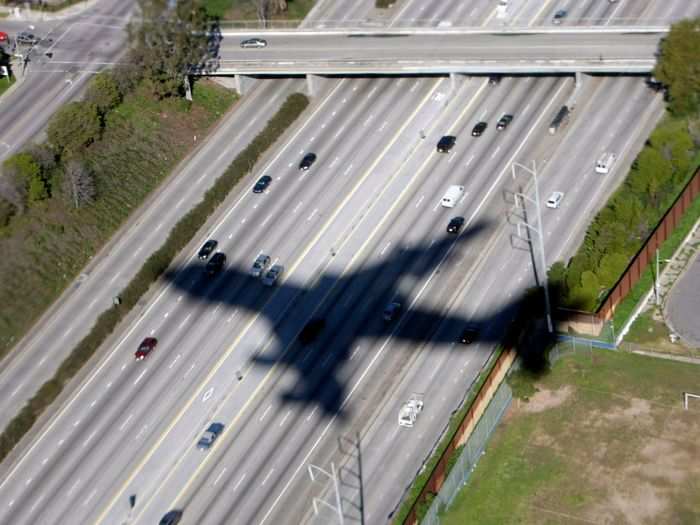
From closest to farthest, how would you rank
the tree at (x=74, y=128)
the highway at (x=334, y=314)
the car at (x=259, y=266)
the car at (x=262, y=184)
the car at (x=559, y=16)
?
the highway at (x=334, y=314) → the car at (x=259, y=266) → the tree at (x=74, y=128) → the car at (x=262, y=184) → the car at (x=559, y=16)

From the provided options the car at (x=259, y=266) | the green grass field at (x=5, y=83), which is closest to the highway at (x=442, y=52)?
the green grass field at (x=5, y=83)

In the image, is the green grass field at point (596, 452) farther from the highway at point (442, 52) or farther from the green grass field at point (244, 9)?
the green grass field at point (244, 9)

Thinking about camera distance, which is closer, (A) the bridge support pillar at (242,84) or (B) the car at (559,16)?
(A) the bridge support pillar at (242,84)

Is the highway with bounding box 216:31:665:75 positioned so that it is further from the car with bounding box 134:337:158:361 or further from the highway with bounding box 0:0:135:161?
the car with bounding box 134:337:158:361

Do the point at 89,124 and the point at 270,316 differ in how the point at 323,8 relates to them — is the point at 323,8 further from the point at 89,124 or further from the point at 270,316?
the point at 270,316

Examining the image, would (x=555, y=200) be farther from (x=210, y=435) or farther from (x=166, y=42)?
(x=166, y=42)

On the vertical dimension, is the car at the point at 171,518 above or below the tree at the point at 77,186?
below

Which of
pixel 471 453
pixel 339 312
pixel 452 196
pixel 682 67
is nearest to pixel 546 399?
pixel 471 453
